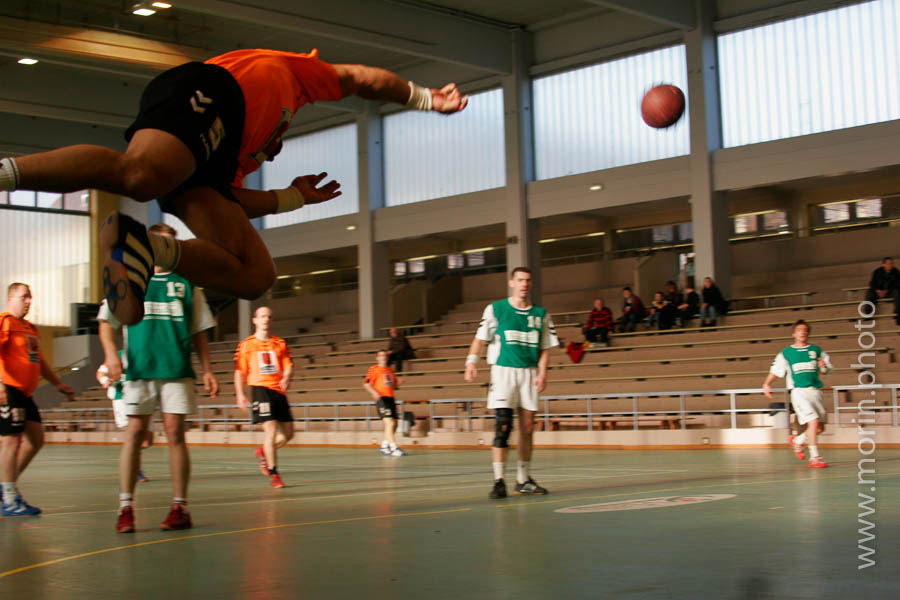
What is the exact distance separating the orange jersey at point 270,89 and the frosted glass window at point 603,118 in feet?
67.4

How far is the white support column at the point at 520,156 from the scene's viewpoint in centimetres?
2630

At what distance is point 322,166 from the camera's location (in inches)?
1265

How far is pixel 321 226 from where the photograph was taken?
103 feet

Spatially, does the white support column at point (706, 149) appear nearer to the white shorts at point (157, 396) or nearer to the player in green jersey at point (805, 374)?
the player in green jersey at point (805, 374)

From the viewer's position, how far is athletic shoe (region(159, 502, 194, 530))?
628 centimetres

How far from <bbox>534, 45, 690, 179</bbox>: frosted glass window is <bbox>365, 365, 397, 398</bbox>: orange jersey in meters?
10.3

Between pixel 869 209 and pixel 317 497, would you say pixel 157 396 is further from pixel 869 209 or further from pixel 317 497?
pixel 869 209

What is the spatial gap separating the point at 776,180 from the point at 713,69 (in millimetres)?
3153

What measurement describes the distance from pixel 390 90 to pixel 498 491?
4558mm

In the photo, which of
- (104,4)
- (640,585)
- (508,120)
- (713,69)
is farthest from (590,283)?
(640,585)

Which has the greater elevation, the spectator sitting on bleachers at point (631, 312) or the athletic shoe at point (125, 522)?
the spectator sitting on bleachers at point (631, 312)

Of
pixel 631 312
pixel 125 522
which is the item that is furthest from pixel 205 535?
pixel 631 312

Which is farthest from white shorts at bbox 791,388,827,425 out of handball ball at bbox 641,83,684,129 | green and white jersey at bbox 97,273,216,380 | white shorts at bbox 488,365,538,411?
green and white jersey at bbox 97,273,216,380

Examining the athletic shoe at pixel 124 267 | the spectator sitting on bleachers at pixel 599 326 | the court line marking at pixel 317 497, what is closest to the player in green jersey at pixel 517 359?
the court line marking at pixel 317 497
